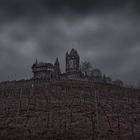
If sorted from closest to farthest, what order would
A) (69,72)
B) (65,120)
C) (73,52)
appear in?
(65,120) < (69,72) < (73,52)

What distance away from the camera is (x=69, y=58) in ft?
249

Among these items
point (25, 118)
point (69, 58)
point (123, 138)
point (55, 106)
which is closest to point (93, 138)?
point (123, 138)

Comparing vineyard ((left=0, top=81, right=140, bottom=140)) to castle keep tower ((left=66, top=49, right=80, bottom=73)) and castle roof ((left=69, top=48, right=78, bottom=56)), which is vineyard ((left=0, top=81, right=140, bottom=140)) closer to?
castle keep tower ((left=66, top=49, right=80, bottom=73))

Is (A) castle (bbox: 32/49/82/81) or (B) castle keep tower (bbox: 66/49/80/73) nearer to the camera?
(A) castle (bbox: 32/49/82/81)

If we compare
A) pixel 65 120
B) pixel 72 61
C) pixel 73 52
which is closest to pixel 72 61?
pixel 72 61

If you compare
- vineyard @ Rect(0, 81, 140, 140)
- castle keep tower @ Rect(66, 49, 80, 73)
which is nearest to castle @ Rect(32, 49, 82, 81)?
castle keep tower @ Rect(66, 49, 80, 73)

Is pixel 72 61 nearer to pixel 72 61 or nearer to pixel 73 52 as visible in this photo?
pixel 72 61

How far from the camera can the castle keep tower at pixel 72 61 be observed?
237ft

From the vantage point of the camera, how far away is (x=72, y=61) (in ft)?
245

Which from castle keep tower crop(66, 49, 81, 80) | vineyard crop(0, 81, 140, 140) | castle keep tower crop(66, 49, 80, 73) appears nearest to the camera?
vineyard crop(0, 81, 140, 140)

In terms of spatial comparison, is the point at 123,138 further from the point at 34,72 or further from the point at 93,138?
the point at 34,72

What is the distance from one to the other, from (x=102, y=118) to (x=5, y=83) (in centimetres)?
2927

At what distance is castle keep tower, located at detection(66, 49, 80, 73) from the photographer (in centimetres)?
7211

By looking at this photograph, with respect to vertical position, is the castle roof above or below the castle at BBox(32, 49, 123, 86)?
above
